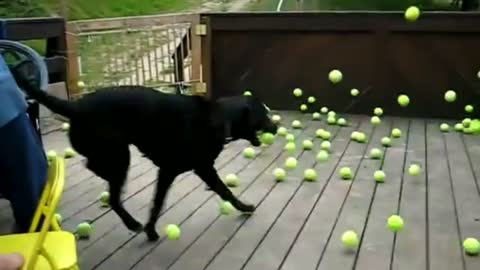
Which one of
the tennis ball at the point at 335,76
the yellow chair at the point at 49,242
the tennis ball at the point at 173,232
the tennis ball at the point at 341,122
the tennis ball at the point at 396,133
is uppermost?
the yellow chair at the point at 49,242

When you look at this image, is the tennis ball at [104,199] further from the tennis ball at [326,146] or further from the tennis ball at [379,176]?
the tennis ball at [326,146]

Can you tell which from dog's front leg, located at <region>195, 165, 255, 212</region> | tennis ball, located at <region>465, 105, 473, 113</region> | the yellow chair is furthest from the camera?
tennis ball, located at <region>465, 105, 473, 113</region>

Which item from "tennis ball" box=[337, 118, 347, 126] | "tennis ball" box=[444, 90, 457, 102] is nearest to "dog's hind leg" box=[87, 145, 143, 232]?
"tennis ball" box=[337, 118, 347, 126]

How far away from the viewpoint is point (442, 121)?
19.4 ft

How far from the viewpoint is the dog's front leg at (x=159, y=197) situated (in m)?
2.93

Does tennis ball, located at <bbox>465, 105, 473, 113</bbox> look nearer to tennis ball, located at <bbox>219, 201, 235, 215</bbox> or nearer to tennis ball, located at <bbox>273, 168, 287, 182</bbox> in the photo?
tennis ball, located at <bbox>273, 168, 287, 182</bbox>

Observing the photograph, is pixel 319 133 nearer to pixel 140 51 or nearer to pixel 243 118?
pixel 243 118

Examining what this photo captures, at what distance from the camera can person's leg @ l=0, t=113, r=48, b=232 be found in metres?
2.18

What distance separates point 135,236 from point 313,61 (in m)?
3.73

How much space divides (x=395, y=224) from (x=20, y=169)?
1654 millimetres

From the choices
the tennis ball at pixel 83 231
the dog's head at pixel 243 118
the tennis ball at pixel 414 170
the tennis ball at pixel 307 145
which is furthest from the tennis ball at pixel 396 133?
the tennis ball at pixel 83 231

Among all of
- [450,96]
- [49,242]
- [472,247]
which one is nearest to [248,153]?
[472,247]

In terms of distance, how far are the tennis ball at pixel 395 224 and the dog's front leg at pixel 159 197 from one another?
1007 mm

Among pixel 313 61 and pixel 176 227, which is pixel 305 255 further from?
pixel 313 61
